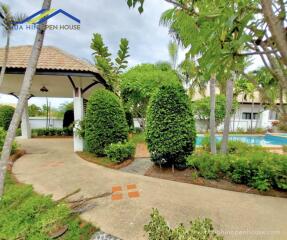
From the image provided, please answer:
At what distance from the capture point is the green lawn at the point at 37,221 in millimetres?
2686

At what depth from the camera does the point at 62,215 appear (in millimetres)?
2986

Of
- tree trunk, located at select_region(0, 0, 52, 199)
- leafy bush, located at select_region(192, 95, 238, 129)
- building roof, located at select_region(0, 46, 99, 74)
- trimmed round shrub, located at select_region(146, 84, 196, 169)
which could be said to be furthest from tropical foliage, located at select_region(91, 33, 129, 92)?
leafy bush, located at select_region(192, 95, 238, 129)

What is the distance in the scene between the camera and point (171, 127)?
19.9 ft

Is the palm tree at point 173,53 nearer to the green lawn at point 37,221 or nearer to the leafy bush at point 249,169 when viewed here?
the leafy bush at point 249,169

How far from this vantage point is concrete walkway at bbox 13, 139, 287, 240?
10.9ft

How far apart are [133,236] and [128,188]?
206 centimetres

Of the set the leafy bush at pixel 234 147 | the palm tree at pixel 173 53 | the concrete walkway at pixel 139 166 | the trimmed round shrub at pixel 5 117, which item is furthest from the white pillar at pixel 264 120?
the trimmed round shrub at pixel 5 117

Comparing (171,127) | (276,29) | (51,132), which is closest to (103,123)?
(171,127)

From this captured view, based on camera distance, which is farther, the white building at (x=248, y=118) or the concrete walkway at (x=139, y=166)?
the white building at (x=248, y=118)

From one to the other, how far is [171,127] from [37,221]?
4.27 meters

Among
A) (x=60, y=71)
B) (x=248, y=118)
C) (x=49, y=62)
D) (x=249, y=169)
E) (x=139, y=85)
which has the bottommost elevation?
(x=249, y=169)

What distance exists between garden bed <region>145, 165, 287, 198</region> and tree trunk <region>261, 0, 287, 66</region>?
5.07 m

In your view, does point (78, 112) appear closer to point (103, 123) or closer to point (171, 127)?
point (103, 123)

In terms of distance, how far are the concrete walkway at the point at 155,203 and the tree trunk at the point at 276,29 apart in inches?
123
